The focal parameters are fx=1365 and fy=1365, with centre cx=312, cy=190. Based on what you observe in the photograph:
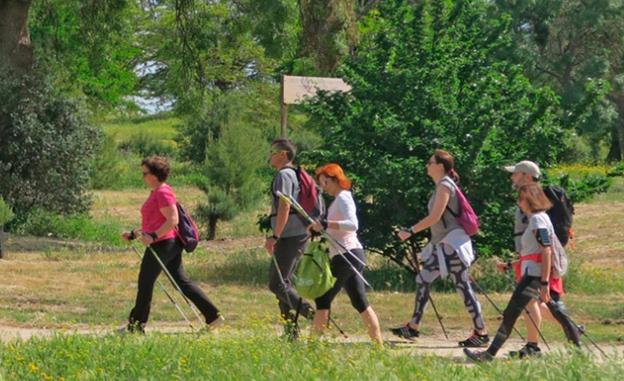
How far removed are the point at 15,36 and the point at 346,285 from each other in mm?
12164

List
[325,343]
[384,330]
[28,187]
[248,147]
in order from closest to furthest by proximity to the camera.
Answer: [325,343] < [384,330] < [28,187] < [248,147]

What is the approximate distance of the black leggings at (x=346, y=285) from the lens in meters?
10.6

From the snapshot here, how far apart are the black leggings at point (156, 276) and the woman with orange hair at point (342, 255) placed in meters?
1.14

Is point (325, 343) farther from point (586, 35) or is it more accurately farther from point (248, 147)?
point (586, 35)

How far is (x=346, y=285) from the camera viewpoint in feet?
35.2

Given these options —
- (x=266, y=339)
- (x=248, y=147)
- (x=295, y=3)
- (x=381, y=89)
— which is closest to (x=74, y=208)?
(x=248, y=147)

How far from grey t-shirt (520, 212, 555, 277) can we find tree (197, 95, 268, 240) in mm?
13289

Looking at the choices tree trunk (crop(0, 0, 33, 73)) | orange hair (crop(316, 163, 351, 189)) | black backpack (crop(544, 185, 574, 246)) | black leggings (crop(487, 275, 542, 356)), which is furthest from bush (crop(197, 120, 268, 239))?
black leggings (crop(487, 275, 542, 356))

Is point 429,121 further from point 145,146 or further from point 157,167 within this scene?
point 145,146

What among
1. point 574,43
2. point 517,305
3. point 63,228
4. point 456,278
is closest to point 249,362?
point 517,305

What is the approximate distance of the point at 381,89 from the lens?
15.7m

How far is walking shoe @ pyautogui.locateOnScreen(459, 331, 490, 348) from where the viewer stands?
11258mm

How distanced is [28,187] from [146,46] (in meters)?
32.4

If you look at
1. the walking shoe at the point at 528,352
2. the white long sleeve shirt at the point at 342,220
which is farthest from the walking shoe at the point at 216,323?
the walking shoe at the point at 528,352
